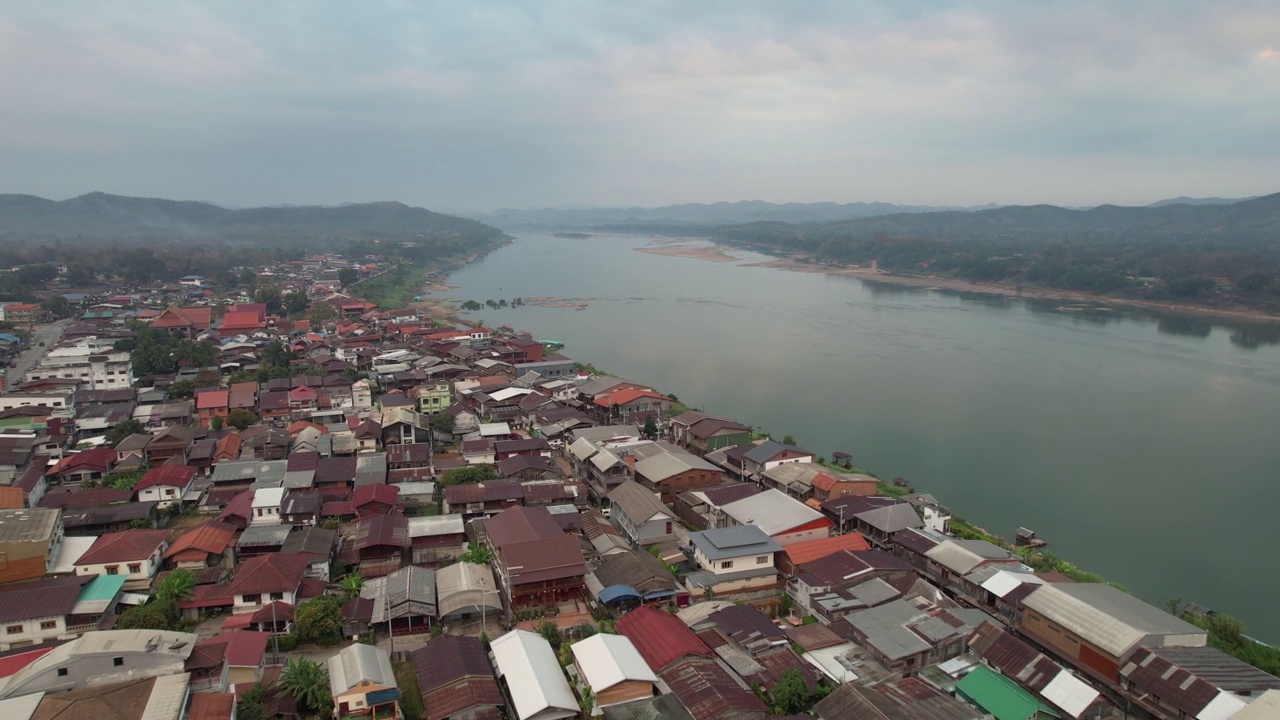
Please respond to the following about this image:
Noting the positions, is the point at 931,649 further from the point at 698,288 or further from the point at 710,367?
the point at 698,288

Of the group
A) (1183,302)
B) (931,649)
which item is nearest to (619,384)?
(931,649)

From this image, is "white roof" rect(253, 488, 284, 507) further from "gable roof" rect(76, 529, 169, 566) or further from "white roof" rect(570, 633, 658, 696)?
"white roof" rect(570, 633, 658, 696)

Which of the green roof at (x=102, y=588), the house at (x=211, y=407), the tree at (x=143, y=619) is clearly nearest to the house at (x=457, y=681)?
the tree at (x=143, y=619)

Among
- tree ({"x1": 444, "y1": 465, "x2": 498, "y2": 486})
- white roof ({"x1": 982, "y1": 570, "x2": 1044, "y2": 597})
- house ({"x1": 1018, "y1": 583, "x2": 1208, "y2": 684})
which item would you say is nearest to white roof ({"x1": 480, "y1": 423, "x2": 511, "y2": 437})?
tree ({"x1": 444, "y1": 465, "x2": 498, "y2": 486})

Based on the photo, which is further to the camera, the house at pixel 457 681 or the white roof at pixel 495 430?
the white roof at pixel 495 430

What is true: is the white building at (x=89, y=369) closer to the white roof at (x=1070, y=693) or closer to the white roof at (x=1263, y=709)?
the white roof at (x=1070, y=693)

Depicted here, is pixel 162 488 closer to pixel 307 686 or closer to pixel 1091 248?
pixel 307 686
